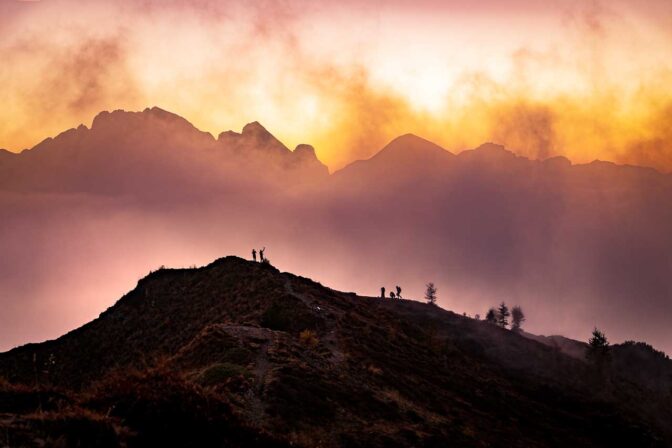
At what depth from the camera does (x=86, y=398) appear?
1862 cm

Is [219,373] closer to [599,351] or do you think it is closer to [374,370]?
[374,370]

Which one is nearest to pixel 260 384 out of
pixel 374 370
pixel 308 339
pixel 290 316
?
pixel 374 370

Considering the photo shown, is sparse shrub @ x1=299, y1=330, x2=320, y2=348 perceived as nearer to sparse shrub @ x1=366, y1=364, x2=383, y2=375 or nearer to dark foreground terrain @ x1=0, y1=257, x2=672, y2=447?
dark foreground terrain @ x1=0, y1=257, x2=672, y2=447

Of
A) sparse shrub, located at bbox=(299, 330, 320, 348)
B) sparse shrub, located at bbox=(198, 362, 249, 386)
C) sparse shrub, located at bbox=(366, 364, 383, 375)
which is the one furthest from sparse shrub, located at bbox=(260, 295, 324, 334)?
sparse shrub, located at bbox=(198, 362, 249, 386)

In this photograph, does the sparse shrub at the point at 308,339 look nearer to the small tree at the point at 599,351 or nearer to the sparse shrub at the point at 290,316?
the sparse shrub at the point at 290,316

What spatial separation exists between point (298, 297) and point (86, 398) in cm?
3638

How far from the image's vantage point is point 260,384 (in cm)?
3095

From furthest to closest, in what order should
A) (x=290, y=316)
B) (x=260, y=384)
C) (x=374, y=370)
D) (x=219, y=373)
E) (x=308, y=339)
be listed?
(x=290, y=316) < (x=308, y=339) < (x=374, y=370) < (x=219, y=373) < (x=260, y=384)

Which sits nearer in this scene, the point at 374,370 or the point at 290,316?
the point at 374,370

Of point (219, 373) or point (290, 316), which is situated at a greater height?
point (290, 316)

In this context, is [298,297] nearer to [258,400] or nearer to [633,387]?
[258,400]

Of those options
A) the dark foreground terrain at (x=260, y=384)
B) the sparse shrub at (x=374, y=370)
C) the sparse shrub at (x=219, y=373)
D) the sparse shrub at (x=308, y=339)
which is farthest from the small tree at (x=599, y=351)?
the sparse shrub at (x=219, y=373)

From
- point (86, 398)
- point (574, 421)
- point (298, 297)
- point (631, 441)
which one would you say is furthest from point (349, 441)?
point (631, 441)

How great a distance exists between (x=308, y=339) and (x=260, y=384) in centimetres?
1229
